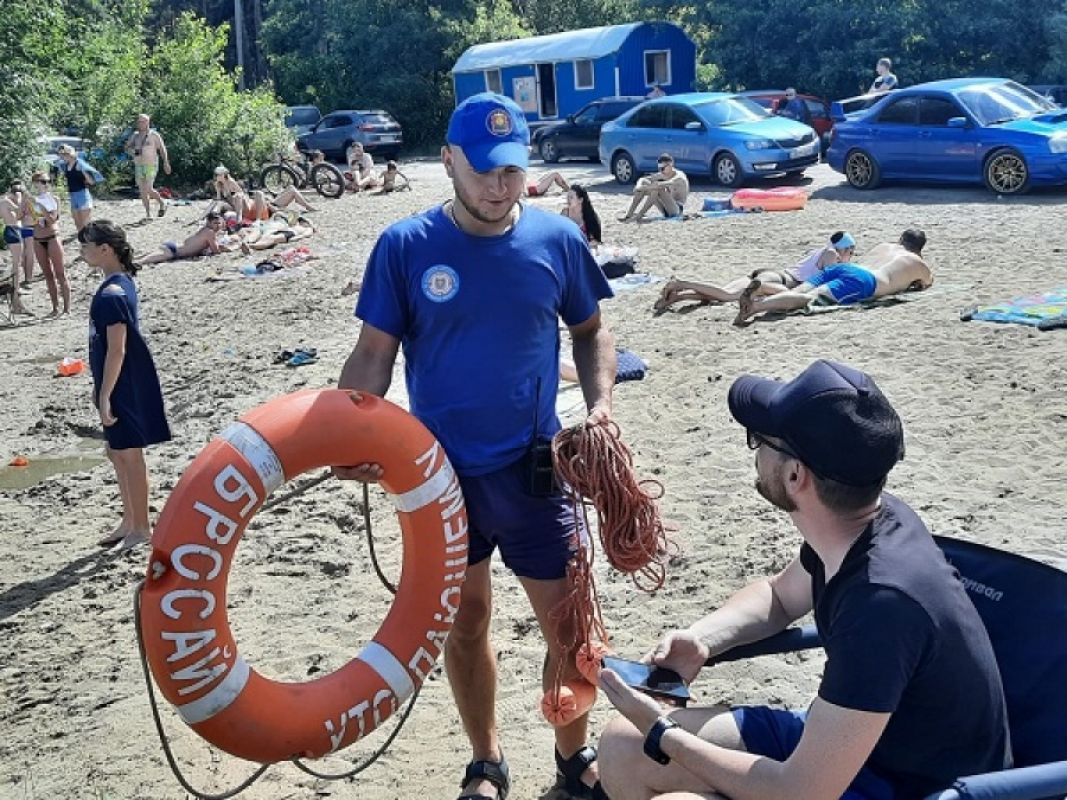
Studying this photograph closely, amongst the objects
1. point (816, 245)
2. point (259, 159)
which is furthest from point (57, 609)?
point (259, 159)

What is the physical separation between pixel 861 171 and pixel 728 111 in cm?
298

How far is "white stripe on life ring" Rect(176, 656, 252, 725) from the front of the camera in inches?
116

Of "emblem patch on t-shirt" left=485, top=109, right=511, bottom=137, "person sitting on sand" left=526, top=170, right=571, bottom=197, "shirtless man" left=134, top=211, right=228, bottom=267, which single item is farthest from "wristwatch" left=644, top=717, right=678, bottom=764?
"person sitting on sand" left=526, top=170, right=571, bottom=197

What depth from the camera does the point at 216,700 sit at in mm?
2977

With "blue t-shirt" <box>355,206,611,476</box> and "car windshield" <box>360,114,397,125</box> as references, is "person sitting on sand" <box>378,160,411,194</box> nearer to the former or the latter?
"car windshield" <box>360,114,397,125</box>

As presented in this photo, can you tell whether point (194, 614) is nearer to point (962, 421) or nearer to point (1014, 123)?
point (962, 421)

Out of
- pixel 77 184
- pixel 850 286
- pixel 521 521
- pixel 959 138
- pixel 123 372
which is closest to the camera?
pixel 521 521

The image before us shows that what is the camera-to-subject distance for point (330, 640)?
16.1 ft

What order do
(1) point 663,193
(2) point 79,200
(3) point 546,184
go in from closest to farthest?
1. (1) point 663,193
2. (2) point 79,200
3. (3) point 546,184

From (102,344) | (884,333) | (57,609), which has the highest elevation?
(102,344)

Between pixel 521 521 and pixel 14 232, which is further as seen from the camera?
pixel 14 232

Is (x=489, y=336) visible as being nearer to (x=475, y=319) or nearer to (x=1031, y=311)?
(x=475, y=319)

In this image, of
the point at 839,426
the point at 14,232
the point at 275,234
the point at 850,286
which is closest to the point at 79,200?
the point at 14,232

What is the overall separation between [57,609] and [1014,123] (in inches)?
517
